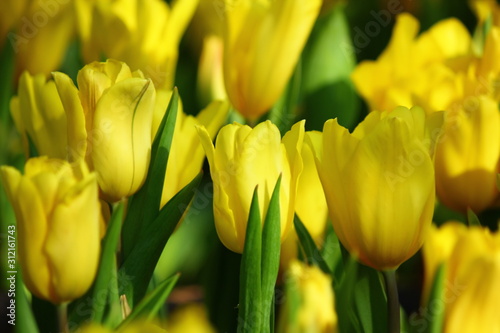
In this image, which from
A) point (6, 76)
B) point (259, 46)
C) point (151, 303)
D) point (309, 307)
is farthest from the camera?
point (6, 76)

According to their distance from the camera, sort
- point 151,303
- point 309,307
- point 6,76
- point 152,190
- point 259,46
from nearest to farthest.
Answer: point 309,307 < point 151,303 < point 152,190 < point 259,46 < point 6,76

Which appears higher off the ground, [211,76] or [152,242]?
[152,242]

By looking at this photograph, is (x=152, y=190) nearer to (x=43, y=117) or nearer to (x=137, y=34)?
(x=43, y=117)

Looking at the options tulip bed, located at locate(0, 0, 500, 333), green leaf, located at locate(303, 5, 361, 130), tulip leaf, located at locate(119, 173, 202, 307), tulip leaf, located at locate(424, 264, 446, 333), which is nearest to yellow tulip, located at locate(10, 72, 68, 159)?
tulip bed, located at locate(0, 0, 500, 333)

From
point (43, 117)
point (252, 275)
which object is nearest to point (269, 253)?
point (252, 275)

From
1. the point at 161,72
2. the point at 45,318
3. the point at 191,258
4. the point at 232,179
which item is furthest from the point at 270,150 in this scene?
the point at 191,258

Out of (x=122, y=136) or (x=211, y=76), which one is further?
(x=211, y=76)

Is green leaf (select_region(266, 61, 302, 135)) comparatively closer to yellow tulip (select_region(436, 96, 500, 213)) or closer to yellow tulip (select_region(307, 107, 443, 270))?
yellow tulip (select_region(436, 96, 500, 213))
